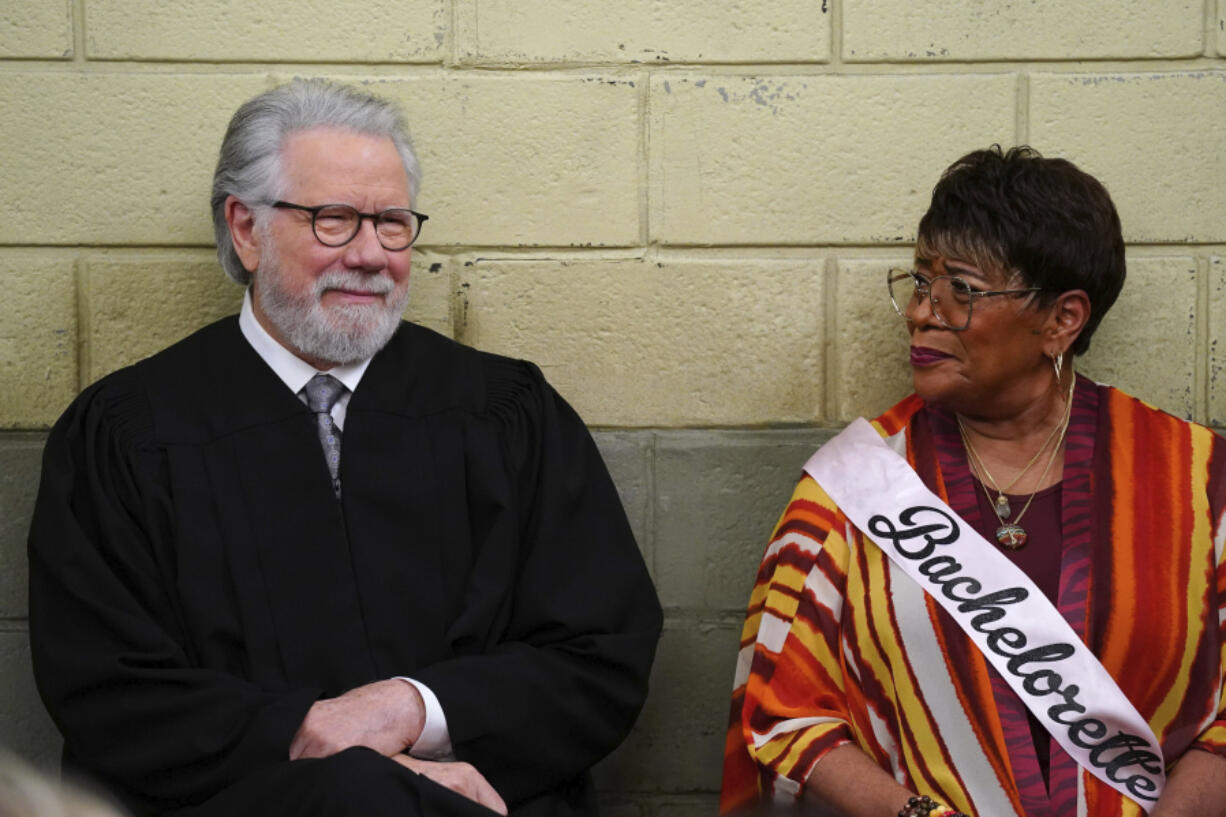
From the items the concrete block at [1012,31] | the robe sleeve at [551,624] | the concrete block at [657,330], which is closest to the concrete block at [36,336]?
the concrete block at [657,330]

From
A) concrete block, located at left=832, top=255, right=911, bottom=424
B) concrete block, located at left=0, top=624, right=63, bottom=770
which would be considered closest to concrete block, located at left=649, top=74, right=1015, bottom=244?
concrete block, located at left=832, top=255, right=911, bottom=424

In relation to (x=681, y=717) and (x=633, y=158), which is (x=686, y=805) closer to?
(x=681, y=717)

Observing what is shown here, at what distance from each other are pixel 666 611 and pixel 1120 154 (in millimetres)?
1574

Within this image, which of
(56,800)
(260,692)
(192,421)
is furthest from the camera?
(192,421)

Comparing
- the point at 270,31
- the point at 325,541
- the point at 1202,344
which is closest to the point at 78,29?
the point at 270,31

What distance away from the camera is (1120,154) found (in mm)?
3482

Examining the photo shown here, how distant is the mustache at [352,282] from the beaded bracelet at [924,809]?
4.79 ft

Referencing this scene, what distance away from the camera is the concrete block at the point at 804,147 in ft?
11.4

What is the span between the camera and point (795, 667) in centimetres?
290

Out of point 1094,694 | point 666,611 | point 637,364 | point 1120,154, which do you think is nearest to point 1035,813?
point 1094,694

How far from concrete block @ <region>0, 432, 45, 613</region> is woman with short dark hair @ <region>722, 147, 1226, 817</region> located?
5.75ft

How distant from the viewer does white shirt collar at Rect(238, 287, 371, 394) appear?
118 inches

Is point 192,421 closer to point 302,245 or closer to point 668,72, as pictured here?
point 302,245

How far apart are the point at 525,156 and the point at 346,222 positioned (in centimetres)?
65
